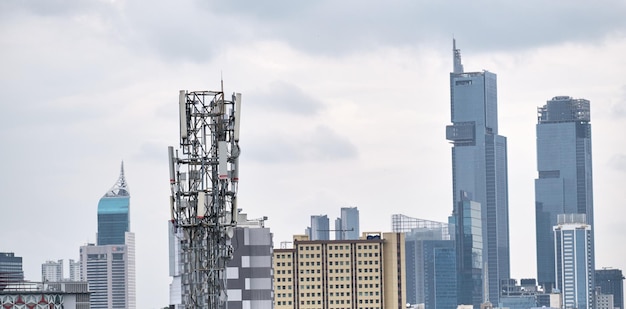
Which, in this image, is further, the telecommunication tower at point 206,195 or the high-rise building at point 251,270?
the high-rise building at point 251,270

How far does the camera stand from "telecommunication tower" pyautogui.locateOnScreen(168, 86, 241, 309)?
40.4m

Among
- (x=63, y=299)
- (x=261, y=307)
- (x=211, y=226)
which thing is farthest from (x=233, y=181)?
(x=63, y=299)

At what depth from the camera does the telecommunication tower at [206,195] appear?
4041 centimetres

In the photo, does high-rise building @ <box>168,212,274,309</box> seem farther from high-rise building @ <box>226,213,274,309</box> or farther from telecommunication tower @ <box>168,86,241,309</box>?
telecommunication tower @ <box>168,86,241,309</box>

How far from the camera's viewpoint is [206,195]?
4094 centimetres

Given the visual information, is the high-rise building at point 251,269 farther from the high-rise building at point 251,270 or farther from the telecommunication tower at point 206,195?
the telecommunication tower at point 206,195

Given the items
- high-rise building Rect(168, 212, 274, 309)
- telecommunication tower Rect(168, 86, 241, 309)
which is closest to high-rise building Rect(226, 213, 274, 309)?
high-rise building Rect(168, 212, 274, 309)

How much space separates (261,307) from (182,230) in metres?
93.5

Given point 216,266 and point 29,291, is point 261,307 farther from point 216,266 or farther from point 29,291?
point 216,266

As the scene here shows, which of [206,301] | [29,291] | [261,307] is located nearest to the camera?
[206,301]

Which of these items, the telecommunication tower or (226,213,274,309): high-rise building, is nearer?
the telecommunication tower

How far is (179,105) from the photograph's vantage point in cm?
4116

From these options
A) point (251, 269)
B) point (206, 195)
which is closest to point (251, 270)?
point (251, 269)

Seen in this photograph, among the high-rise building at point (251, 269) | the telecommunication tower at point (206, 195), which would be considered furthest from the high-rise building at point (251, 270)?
the telecommunication tower at point (206, 195)
